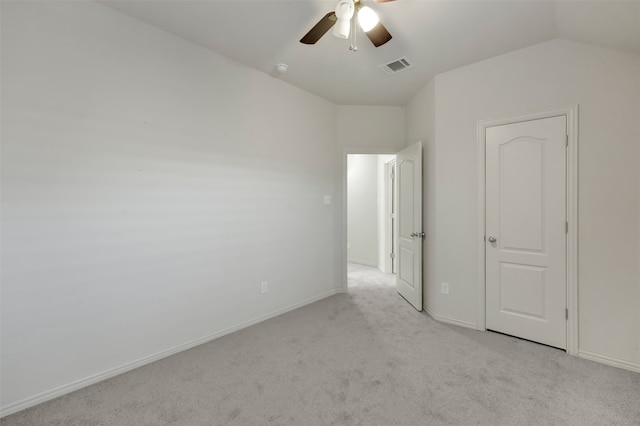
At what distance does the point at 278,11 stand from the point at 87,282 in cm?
237

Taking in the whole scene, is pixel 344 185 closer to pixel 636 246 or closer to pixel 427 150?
pixel 427 150

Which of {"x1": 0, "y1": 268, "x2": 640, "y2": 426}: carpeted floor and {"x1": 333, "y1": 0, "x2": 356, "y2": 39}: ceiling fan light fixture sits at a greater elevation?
{"x1": 333, "y1": 0, "x2": 356, "y2": 39}: ceiling fan light fixture

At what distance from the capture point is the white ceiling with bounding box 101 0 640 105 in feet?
6.77

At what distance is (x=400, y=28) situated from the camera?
7.67 ft

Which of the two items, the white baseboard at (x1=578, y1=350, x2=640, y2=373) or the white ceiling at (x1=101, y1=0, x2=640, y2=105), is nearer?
the white ceiling at (x1=101, y1=0, x2=640, y2=105)

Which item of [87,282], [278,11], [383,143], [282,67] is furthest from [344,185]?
[87,282]

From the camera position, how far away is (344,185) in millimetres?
4176

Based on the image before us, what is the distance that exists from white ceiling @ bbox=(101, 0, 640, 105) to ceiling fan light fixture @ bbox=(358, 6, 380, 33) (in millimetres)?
322

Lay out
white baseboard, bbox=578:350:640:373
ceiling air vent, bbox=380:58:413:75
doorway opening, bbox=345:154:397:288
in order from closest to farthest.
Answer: white baseboard, bbox=578:350:640:373, ceiling air vent, bbox=380:58:413:75, doorway opening, bbox=345:154:397:288

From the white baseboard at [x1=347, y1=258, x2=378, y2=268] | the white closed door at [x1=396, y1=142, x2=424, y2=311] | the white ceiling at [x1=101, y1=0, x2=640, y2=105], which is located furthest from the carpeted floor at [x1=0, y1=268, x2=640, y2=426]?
the white baseboard at [x1=347, y1=258, x2=378, y2=268]

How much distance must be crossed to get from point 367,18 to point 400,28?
28.3 inches

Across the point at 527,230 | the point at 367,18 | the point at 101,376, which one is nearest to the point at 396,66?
the point at 367,18

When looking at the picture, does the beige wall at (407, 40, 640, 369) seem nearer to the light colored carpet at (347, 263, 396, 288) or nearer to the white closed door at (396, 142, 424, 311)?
the white closed door at (396, 142, 424, 311)

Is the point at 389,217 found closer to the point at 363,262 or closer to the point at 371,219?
the point at 371,219
